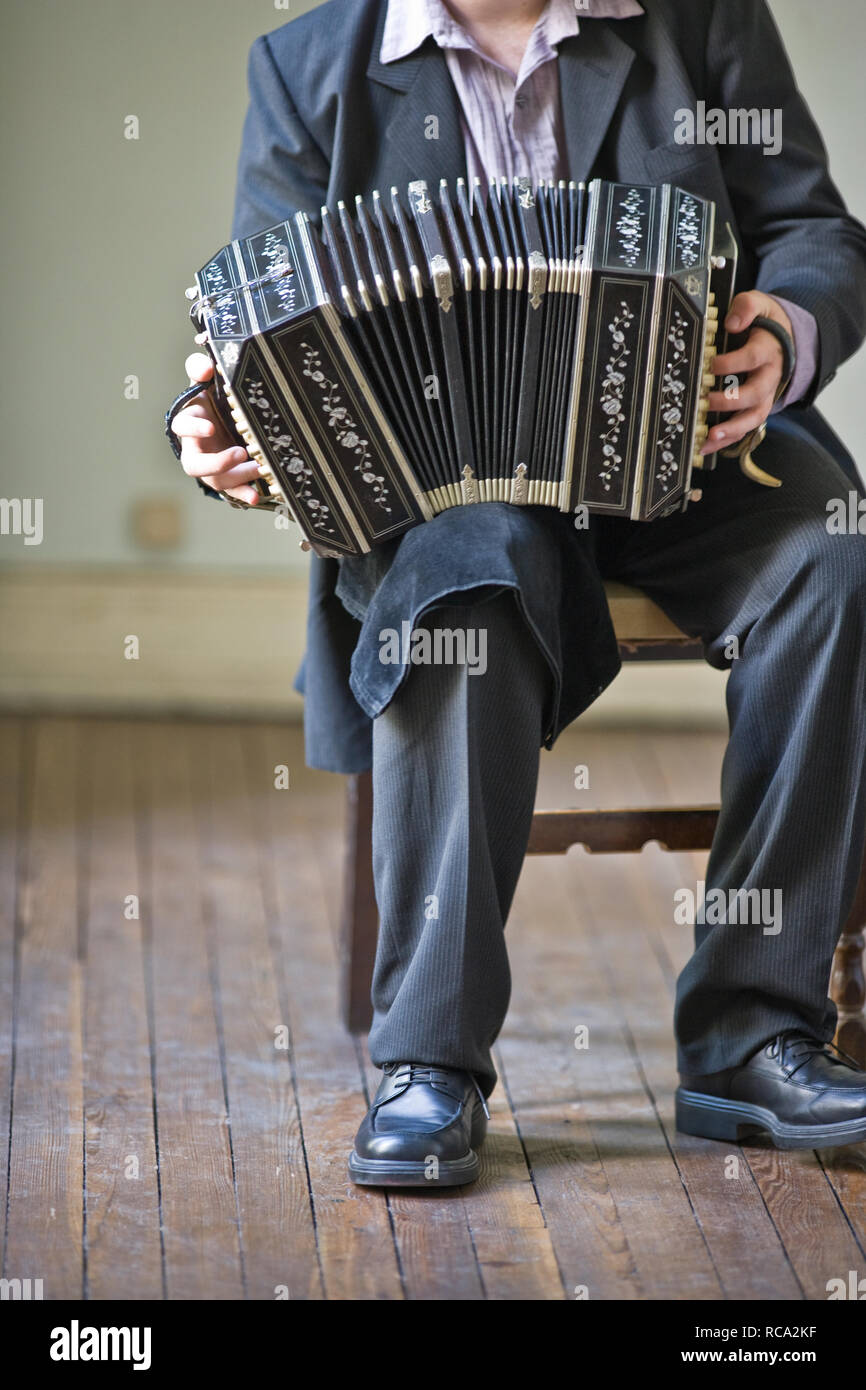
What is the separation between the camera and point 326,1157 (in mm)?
1490

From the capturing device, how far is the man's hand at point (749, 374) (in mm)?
1437

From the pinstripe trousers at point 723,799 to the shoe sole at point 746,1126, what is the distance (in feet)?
0.13

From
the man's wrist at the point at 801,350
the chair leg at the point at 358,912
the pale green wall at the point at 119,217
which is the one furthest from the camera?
the pale green wall at the point at 119,217

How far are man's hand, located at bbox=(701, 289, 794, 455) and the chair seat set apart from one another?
0.19 metres

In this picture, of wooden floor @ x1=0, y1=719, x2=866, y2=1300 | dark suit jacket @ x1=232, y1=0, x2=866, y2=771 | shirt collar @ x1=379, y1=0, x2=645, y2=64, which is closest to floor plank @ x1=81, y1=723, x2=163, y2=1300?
wooden floor @ x1=0, y1=719, x2=866, y2=1300

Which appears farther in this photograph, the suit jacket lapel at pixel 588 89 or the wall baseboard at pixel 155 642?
the wall baseboard at pixel 155 642

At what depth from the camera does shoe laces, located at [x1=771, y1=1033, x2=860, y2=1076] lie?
1.46 m

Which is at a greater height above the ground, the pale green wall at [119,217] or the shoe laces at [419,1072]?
the pale green wall at [119,217]

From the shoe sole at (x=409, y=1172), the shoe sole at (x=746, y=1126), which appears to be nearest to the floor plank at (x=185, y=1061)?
the shoe sole at (x=409, y=1172)

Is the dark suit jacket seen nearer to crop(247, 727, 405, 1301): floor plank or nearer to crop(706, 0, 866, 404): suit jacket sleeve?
crop(706, 0, 866, 404): suit jacket sleeve

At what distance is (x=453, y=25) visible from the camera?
1.60 meters

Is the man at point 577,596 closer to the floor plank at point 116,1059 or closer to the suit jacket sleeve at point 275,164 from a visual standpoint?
the suit jacket sleeve at point 275,164

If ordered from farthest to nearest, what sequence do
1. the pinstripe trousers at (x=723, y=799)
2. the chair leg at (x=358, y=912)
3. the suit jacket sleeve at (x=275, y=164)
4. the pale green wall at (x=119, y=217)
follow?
the pale green wall at (x=119, y=217), the chair leg at (x=358, y=912), the suit jacket sleeve at (x=275, y=164), the pinstripe trousers at (x=723, y=799)

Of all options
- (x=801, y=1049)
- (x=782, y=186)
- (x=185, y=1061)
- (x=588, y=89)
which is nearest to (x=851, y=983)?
(x=801, y=1049)
